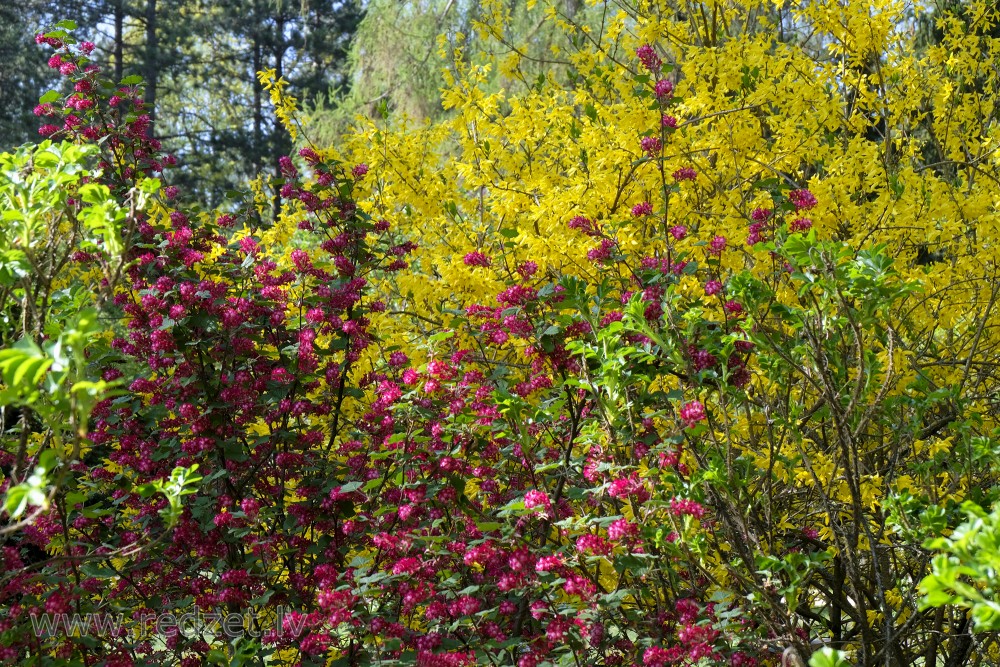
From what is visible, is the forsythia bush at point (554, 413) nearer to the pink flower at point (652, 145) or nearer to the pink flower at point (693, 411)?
Answer: the pink flower at point (693, 411)

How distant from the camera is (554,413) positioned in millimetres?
2680

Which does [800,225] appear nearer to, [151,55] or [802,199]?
[802,199]

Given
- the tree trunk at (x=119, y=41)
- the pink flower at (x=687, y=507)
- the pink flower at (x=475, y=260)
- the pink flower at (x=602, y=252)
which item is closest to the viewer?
the pink flower at (x=687, y=507)

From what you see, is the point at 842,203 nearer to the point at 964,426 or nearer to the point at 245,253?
the point at 964,426

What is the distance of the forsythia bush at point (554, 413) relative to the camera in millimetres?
2342

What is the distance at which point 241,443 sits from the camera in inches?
128

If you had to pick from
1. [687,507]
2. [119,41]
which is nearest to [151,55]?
[119,41]

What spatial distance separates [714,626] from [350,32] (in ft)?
63.2

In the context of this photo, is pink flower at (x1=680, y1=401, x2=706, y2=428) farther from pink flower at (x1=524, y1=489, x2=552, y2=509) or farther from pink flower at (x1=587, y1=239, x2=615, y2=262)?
pink flower at (x1=587, y1=239, x2=615, y2=262)

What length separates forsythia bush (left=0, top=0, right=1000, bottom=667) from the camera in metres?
2.34

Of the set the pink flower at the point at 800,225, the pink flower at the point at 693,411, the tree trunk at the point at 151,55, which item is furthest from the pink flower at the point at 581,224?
the tree trunk at the point at 151,55

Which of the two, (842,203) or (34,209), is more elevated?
(842,203)

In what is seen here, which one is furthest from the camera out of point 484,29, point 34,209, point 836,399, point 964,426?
point 484,29

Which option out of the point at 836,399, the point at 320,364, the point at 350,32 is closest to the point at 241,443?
the point at 320,364
